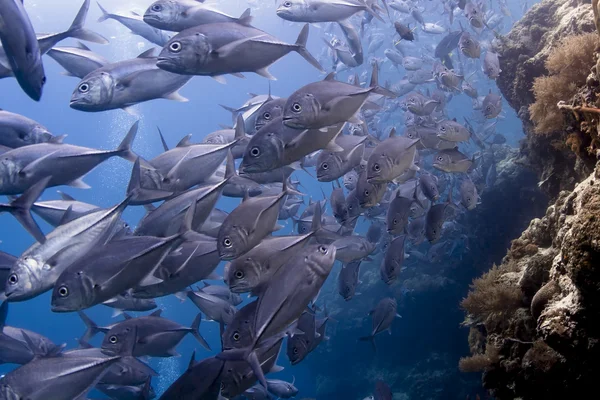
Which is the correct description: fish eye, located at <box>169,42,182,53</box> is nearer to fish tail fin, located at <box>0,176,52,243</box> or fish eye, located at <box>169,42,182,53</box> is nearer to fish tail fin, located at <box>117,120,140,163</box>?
fish tail fin, located at <box>117,120,140,163</box>

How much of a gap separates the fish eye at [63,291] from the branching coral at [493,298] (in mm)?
3562

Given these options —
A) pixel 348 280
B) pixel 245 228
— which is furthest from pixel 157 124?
pixel 245 228

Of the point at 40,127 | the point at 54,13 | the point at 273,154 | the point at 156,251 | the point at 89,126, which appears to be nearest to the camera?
the point at 156,251

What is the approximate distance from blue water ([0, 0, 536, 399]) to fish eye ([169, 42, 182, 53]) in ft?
22.8

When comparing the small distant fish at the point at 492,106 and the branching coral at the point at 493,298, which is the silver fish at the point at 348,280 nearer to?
the branching coral at the point at 493,298

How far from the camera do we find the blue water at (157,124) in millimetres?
19906

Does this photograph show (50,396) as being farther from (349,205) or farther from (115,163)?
(115,163)

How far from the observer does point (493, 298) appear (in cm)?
368

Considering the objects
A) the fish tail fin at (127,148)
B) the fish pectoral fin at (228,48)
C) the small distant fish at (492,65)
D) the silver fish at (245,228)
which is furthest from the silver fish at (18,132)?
the small distant fish at (492,65)

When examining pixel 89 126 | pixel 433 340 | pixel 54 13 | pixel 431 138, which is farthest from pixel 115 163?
pixel 431 138

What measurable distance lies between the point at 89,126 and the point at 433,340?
71.0 metres

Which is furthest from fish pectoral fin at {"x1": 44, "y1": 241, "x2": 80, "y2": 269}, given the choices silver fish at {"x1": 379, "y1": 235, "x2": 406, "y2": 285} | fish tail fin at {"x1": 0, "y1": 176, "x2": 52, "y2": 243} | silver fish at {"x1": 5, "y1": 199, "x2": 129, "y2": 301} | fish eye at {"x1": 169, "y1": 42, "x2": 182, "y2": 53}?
silver fish at {"x1": 379, "y1": 235, "x2": 406, "y2": 285}

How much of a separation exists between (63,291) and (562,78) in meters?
4.90

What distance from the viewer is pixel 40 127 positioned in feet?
15.0
